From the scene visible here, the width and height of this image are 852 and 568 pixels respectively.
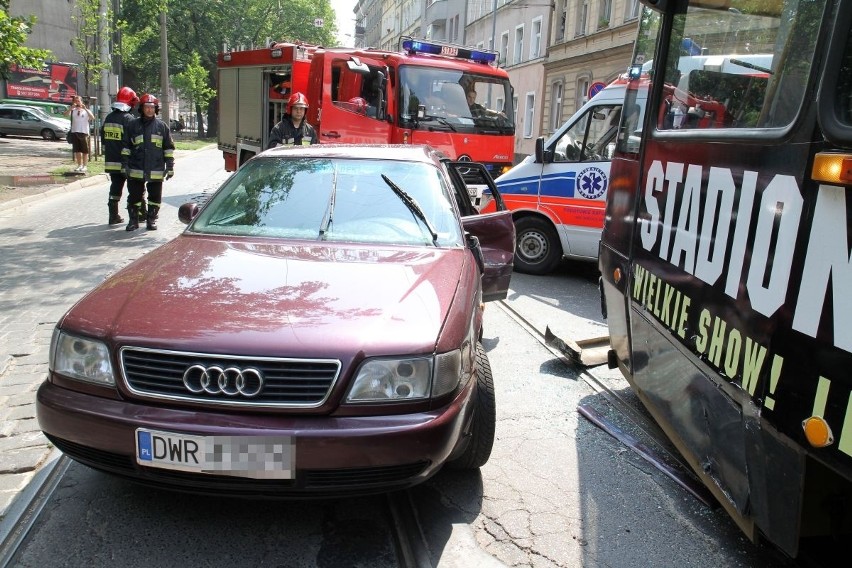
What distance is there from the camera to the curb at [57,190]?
37.7 ft

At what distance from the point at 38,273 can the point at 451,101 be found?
249 inches

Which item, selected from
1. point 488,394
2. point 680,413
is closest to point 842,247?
point 680,413

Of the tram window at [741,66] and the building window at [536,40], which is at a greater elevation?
the building window at [536,40]

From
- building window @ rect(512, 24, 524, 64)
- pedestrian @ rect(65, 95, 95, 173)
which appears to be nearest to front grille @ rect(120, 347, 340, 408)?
pedestrian @ rect(65, 95, 95, 173)

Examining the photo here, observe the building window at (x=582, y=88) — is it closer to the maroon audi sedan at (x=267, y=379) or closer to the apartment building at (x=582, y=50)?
the apartment building at (x=582, y=50)

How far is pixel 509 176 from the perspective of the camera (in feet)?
28.4

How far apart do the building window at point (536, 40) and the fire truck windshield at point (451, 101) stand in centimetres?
2179

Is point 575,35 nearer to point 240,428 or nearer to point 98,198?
point 98,198

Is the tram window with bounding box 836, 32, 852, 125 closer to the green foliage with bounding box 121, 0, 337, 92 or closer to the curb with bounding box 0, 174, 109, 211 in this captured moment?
the curb with bounding box 0, 174, 109, 211

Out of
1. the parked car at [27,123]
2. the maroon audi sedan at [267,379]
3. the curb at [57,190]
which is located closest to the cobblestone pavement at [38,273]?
the curb at [57,190]

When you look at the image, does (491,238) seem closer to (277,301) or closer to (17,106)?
(277,301)

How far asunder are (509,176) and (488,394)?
576 centimetres

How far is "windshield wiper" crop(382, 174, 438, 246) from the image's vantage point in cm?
386

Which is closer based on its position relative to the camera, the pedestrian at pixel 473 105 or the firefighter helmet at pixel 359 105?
the firefighter helmet at pixel 359 105
